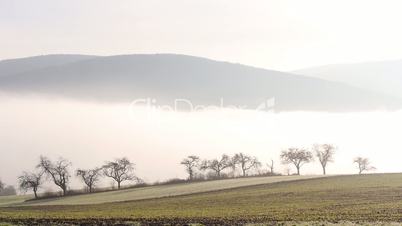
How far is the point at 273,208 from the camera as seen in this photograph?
63.4m

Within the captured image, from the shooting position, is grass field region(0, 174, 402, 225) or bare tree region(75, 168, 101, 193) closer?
grass field region(0, 174, 402, 225)

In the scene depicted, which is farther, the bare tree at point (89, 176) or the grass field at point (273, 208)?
the bare tree at point (89, 176)

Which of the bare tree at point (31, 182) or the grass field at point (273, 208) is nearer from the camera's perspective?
the grass field at point (273, 208)

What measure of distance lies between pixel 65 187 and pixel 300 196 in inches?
2784

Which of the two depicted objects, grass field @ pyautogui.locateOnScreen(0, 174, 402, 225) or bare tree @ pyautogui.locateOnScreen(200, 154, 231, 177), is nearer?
grass field @ pyautogui.locateOnScreen(0, 174, 402, 225)

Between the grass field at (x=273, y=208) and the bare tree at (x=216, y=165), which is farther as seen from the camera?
the bare tree at (x=216, y=165)

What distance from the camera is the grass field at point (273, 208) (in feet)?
172

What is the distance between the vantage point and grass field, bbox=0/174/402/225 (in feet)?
172

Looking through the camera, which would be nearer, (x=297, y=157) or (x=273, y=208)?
(x=273, y=208)

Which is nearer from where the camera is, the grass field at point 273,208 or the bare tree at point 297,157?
the grass field at point 273,208

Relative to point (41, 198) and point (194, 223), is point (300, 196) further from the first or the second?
point (41, 198)

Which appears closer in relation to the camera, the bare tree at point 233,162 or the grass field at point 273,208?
the grass field at point 273,208

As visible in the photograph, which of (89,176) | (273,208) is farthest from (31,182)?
(273,208)

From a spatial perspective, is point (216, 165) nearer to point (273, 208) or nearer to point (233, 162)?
point (233, 162)
